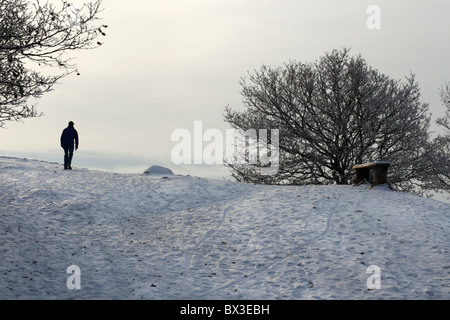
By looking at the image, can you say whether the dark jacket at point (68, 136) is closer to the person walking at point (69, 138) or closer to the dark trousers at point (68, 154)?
the person walking at point (69, 138)

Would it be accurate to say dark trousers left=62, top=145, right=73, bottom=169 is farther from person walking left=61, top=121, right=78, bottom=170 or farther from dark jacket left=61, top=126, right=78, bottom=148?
dark jacket left=61, top=126, right=78, bottom=148

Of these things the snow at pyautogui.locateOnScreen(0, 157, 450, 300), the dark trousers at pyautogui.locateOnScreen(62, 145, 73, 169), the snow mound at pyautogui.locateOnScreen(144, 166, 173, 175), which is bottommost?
the snow at pyautogui.locateOnScreen(0, 157, 450, 300)

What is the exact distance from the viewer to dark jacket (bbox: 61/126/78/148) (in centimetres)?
2259

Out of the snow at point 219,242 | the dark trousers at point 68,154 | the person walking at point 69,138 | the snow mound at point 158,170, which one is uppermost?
the person walking at point 69,138

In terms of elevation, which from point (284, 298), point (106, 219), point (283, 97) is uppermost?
point (283, 97)

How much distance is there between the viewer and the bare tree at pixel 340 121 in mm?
24141

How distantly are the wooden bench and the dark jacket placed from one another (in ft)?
44.0

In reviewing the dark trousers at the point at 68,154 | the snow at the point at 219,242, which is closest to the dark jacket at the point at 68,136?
the dark trousers at the point at 68,154

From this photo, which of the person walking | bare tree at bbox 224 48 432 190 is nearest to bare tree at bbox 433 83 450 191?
A: bare tree at bbox 224 48 432 190

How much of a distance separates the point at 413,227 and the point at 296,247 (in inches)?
150

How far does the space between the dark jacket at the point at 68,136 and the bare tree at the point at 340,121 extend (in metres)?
9.15

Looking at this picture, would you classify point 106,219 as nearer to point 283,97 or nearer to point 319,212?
point 319,212

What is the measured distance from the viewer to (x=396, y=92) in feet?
81.5

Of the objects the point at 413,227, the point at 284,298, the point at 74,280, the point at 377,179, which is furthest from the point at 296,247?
the point at 377,179
